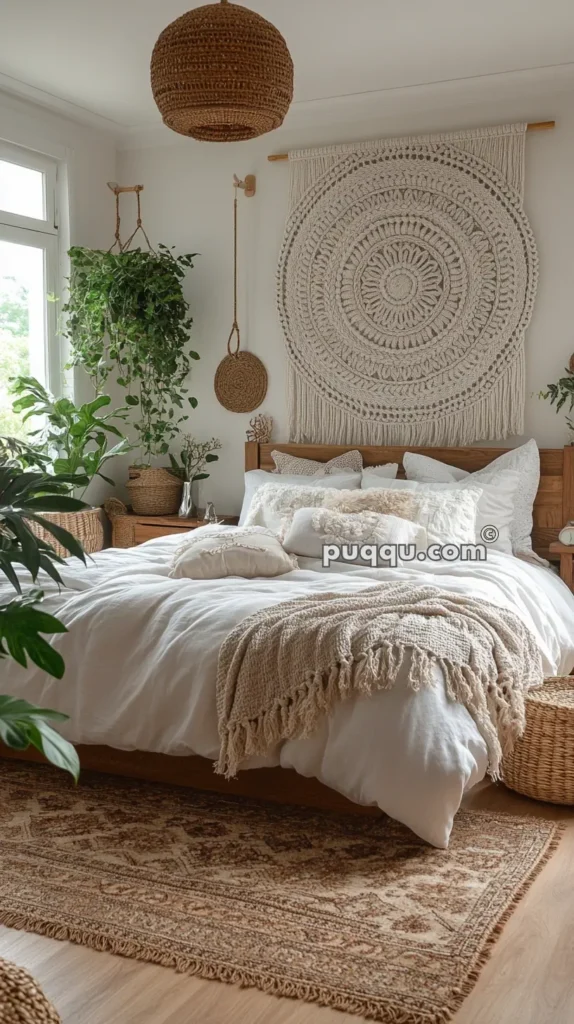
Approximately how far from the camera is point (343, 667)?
2826 mm

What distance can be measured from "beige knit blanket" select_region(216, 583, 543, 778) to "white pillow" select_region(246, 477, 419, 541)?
124 cm

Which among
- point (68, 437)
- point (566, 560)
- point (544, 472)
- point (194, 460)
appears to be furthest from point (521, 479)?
point (68, 437)

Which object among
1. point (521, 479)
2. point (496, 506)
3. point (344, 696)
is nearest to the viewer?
point (344, 696)

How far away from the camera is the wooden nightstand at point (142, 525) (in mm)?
5352

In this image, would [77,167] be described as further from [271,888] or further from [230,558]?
[271,888]

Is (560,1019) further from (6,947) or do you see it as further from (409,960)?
(6,947)

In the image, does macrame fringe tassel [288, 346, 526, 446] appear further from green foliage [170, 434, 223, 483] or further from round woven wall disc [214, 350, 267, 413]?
green foliage [170, 434, 223, 483]

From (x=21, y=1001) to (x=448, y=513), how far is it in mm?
3145


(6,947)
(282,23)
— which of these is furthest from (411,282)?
(6,947)

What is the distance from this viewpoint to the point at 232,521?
547cm

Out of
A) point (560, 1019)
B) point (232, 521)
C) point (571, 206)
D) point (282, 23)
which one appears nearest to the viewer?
point (560, 1019)

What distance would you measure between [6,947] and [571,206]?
394cm

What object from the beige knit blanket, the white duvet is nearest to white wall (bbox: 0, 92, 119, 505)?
the white duvet
